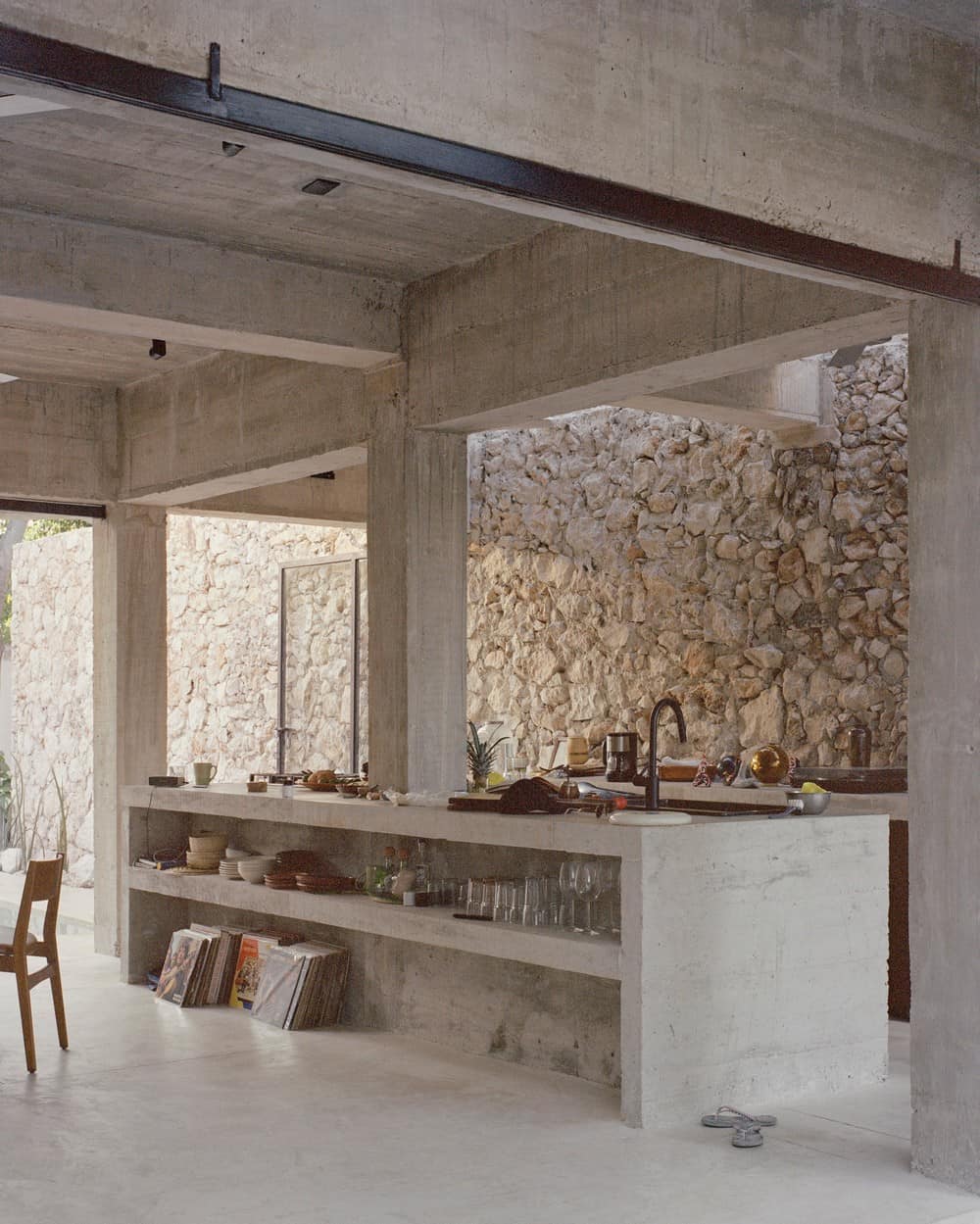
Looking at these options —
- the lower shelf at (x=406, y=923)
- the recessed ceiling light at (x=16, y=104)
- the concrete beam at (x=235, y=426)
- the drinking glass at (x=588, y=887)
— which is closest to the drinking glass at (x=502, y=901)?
the lower shelf at (x=406, y=923)

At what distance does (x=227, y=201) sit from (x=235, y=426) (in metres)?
2.80

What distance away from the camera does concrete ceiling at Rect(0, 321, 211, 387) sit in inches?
353

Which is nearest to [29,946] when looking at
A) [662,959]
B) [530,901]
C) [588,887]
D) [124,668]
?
[530,901]

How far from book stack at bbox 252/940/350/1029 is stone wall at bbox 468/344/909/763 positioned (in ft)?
10.4

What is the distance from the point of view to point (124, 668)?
1041cm

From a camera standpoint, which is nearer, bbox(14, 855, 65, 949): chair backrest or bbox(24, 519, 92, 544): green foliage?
bbox(14, 855, 65, 949): chair backrest

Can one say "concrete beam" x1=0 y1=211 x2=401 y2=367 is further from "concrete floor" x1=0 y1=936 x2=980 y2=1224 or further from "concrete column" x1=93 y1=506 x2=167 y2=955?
"concrete floor" x1=0 y1=936 x2=980 y2=1224

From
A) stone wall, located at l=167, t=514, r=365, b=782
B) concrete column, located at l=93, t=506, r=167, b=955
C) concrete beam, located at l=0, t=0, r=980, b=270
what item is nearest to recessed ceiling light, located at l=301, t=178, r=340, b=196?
concrete beam, located at l=0, t=0, r=980, b=270

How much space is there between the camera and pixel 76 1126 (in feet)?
18.8

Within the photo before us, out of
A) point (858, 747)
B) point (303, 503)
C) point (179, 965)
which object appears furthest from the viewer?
point (303, 503)

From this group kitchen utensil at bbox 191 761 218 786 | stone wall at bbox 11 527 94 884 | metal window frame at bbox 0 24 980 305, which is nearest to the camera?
metal window frame at bbox 0 24 980 305

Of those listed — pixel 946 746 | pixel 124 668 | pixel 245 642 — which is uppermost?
pixel 245 642

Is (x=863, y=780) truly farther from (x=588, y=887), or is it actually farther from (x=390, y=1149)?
(x=390, y=1149)

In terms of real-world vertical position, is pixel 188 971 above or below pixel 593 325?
below
